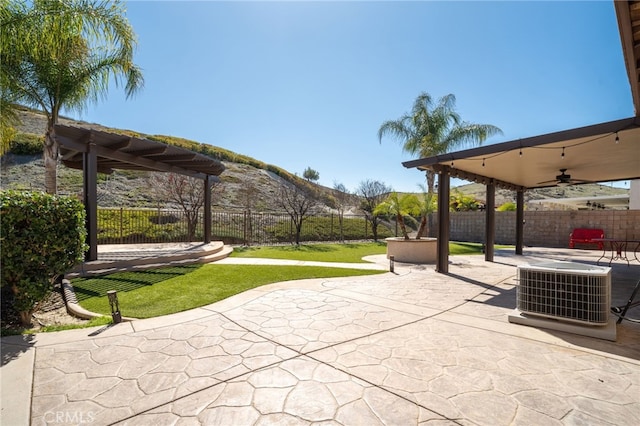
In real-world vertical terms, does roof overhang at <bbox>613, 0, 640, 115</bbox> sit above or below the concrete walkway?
above

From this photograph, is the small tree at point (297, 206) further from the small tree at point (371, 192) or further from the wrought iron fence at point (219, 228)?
the small tree at point (371, 192)

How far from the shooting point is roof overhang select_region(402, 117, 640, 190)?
5.07 meters

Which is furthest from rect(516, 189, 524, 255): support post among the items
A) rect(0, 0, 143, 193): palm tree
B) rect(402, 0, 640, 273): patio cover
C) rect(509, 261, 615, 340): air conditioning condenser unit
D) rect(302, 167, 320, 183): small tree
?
rect(302, 167, 320, 183): small tree

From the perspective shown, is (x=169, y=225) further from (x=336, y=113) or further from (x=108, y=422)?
(x=108, y=422)

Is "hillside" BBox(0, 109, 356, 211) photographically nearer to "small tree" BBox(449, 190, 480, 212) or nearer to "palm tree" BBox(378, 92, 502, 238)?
"small tree" BBox(449, 190, 480, 212)

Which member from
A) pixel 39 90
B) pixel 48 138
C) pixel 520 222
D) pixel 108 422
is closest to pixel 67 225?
pixel 108 422

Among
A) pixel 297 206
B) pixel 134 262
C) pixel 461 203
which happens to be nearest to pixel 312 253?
pixel 297 206

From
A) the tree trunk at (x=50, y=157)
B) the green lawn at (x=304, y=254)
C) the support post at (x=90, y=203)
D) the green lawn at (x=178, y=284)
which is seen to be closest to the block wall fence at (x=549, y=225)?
the green lawn at (x=304, y=254)

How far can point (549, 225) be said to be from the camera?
15.7 m

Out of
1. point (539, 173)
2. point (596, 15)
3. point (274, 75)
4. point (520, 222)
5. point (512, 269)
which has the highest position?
point (274, 75)

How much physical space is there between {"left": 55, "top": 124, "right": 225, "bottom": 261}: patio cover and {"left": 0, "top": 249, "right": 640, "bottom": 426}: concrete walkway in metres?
4.24

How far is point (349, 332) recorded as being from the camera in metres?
3.58

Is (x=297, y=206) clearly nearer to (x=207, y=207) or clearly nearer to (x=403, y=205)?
(x=207, y=207)

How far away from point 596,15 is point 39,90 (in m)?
13.4
